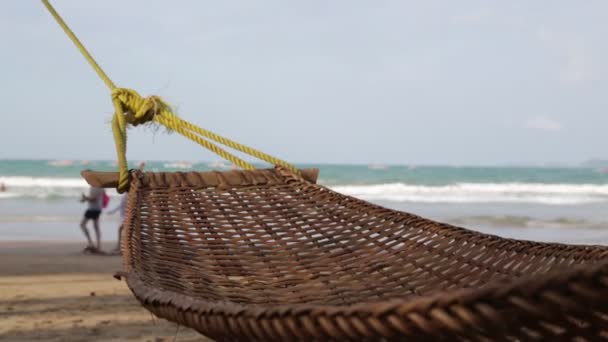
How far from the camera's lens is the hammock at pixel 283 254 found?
0.87m

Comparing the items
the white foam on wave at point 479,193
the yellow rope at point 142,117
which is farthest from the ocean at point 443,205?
the yellow rope at point 142,117

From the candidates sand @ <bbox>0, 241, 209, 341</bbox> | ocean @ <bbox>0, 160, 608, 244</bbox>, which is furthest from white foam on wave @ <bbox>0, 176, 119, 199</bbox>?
sand @ <bbox>0, 241, 209, 341</bbox>

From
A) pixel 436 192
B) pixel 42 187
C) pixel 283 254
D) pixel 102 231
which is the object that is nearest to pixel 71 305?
pixel 283 254

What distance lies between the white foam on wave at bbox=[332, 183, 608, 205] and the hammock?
13820mm

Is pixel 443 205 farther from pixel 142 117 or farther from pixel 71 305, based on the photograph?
pixel 142 117

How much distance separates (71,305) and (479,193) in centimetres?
1506

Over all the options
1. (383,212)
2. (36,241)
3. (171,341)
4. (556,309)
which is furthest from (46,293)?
(556,309)

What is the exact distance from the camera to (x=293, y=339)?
0.89 m

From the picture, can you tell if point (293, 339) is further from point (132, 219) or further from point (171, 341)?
point (171, 341)

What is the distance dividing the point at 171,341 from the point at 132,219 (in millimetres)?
1533

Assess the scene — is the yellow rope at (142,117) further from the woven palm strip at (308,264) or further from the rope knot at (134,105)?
the woven palm strip at (308,264)

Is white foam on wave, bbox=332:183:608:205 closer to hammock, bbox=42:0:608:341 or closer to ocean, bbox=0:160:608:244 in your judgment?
ocean, bbox=0:160:608:244

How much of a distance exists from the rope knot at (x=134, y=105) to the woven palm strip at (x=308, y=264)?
0.79 ft

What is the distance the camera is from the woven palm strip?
2.52 feet
